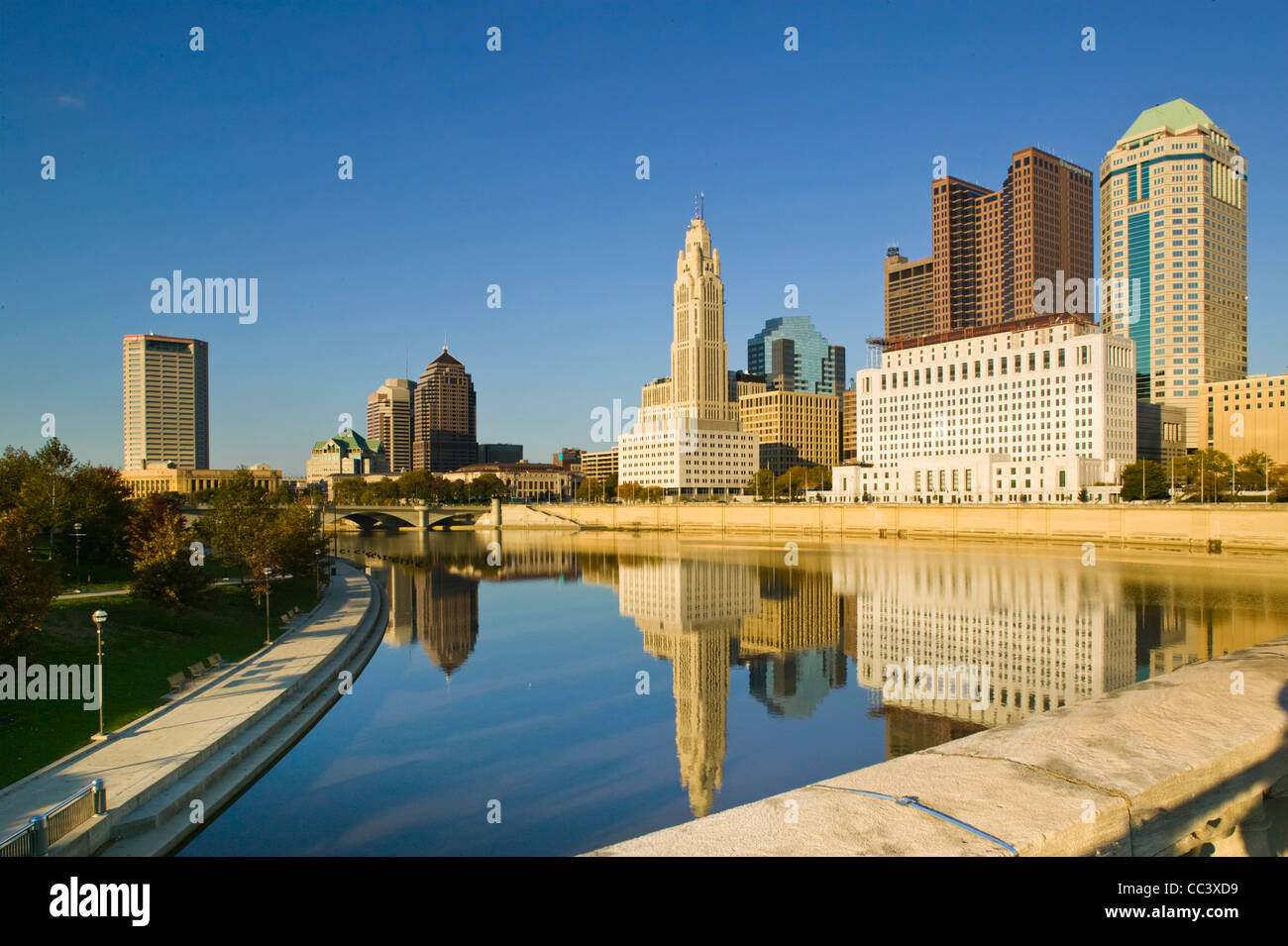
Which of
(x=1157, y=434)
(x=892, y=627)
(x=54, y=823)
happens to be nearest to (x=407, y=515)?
(x=892, y=627)

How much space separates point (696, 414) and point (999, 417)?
6696 cm

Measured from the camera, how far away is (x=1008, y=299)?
18162 cm

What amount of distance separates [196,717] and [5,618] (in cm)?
479

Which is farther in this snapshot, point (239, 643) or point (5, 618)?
point (239, 643)

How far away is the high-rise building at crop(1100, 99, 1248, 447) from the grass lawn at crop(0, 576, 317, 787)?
16331cm

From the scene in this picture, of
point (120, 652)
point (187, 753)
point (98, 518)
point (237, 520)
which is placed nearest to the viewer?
point (187, 753)

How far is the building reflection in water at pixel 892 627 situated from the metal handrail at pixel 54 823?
33.8 feet

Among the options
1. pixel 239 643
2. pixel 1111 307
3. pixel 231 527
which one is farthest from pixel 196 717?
pixel 1111 307

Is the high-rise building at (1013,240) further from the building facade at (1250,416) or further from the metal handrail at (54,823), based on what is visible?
the metal handrail at (54,823)

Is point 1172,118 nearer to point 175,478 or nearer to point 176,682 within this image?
point 176,682

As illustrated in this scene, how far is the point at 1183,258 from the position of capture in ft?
488

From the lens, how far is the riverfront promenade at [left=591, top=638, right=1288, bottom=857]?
6113 millimetres

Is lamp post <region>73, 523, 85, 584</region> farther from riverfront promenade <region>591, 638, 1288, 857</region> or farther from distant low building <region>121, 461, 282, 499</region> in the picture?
distant low building <region>121, 461, 282, 499</region>
